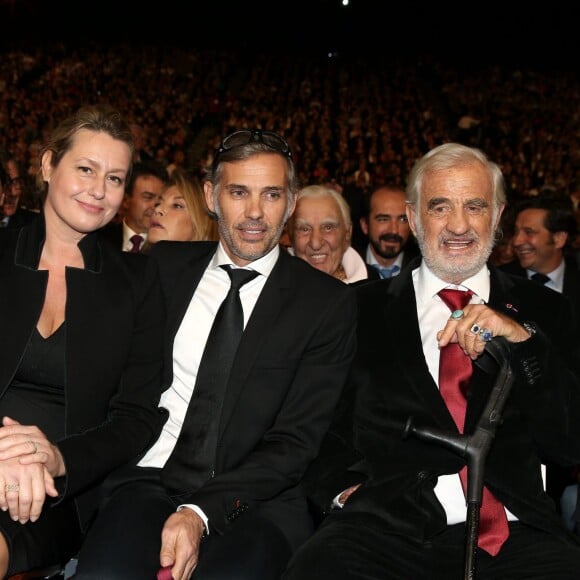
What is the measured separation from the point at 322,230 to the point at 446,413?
2.00 m

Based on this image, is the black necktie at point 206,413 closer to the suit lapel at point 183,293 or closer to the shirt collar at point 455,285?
the suit lapel at point 183,293

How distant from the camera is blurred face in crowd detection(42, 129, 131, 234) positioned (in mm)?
2547

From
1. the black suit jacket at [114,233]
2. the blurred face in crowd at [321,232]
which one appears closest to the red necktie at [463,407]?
the blurred face in crowd at [321,232]

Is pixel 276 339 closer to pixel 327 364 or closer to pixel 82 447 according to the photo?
pixel 327 364

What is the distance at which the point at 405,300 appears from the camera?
271cm

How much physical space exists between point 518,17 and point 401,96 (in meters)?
4.44

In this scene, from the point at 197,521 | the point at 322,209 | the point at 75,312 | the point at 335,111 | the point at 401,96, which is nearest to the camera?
the point at 197,521

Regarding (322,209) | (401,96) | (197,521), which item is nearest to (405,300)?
(197,521)

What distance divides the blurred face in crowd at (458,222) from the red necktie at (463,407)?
157 millimetres

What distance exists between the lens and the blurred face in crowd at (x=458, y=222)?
2709 millimetres

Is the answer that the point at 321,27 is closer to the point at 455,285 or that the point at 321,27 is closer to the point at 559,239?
the point at 559,239

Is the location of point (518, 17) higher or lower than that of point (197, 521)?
higher

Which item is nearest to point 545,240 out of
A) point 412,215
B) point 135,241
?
point 135,241

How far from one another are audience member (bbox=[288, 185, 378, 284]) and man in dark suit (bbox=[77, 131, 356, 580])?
1.40 metres
